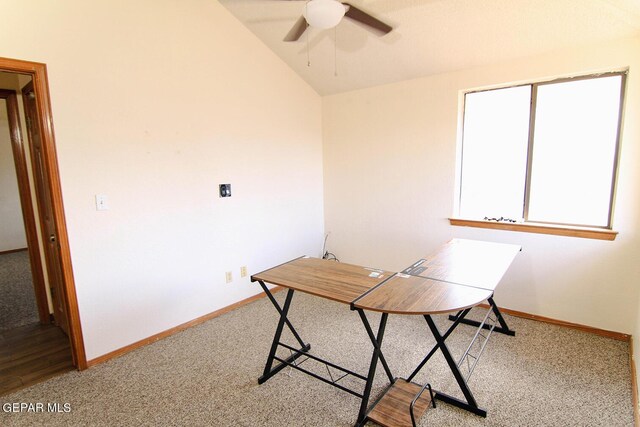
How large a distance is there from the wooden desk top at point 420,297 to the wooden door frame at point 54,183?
2.07 meters

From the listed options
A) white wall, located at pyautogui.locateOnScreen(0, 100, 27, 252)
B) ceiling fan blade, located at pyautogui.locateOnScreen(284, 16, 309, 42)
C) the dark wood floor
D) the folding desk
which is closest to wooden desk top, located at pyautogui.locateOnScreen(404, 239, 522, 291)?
the folding desk

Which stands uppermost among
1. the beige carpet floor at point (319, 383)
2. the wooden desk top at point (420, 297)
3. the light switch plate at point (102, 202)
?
the light switch plate at point (102, 202)

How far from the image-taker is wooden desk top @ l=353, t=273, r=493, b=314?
5.41 ft

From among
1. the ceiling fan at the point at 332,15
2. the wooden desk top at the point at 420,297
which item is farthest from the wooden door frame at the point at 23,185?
the wooden desk top at the point at 420,297

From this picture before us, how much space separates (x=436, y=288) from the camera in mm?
1914

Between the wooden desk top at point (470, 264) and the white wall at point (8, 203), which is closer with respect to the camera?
the wooden desk top at point (470, 264)

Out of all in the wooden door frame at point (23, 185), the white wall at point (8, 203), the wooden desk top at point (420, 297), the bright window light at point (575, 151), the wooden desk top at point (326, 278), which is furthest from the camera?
the white wall at point (8, 203)

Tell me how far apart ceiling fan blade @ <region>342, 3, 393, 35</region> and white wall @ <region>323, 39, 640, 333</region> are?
1446 millimetres

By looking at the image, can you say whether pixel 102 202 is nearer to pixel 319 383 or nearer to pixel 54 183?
pixel 54 183

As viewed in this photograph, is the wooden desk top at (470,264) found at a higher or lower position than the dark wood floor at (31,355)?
higher

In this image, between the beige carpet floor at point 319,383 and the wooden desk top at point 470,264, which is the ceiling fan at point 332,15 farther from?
the beige carpet floor at point 319,383

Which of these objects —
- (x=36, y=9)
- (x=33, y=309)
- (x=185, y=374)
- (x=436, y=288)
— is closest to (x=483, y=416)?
(x=436, y=288)

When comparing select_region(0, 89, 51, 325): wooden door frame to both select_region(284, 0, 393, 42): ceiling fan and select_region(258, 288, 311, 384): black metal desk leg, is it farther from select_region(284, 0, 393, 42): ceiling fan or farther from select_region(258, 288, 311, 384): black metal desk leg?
select_region(284, 0, 393, 42): ceiling fan

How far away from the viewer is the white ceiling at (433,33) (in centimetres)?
237
